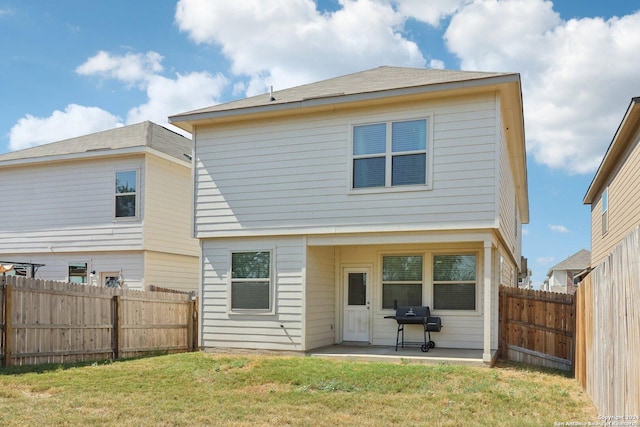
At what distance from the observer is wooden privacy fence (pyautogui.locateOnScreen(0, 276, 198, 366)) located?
32.6 feet

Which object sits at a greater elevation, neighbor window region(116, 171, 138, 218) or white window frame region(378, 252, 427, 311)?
neighbor window region(116, 171, 138, 218)

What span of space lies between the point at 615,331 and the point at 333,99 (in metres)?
→ 7.58

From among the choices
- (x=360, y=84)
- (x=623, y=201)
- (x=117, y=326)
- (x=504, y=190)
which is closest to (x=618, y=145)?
(x=623, y=201)

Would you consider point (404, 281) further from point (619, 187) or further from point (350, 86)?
point (619, 187)

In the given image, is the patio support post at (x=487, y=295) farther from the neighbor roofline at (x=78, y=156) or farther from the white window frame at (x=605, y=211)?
the neighbor roofline at (x=78, y=156)

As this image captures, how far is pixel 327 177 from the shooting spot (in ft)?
39.6

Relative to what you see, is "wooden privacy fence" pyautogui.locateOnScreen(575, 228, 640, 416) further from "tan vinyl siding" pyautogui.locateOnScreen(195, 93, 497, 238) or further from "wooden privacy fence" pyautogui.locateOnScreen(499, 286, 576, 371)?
"tan vinyl siding" pyautogui.locateOnScreen(195, 93, 497, 238)

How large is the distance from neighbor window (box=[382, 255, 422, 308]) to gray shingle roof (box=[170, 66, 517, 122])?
3.96m

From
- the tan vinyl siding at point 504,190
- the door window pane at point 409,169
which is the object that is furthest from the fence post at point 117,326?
the tan vinyl siding at point 504,190

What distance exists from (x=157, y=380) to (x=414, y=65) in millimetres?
9448

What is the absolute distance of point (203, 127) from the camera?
13.3 metres

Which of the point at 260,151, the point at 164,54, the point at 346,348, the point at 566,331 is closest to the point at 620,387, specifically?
the point at 566,331

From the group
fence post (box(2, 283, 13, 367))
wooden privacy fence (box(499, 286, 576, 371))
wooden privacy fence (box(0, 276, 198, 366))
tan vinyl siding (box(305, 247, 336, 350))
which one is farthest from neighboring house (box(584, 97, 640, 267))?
fence post (box(2, 283, 13, 367))

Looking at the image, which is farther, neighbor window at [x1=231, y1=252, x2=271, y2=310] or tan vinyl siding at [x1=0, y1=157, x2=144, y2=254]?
tan vinyl siding at [x1=0, y1=157, x2=144, y2=254]
